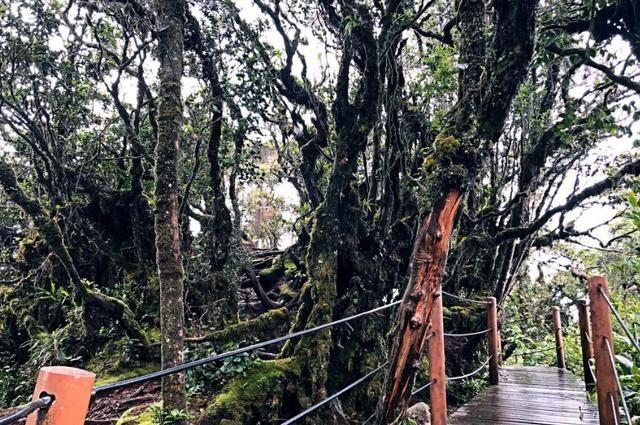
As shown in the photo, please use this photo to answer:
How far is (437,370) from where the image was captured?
3.21 m

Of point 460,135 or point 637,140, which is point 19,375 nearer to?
point 460,135

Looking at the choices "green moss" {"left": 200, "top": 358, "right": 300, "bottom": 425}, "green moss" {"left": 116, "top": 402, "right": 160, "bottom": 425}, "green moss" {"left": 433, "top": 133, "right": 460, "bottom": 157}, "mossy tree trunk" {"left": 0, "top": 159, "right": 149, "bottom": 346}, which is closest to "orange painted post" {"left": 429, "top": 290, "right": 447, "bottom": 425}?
"green moss" {"left": 433, "top": 133, "right": 460, "bottom": 157}

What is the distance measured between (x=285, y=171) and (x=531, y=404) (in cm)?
601

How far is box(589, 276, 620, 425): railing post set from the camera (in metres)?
2.90

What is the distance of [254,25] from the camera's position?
6992 mm

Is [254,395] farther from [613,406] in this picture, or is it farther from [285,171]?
[285,171]

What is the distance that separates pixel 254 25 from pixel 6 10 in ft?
11.2

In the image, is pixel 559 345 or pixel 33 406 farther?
pixel 559 345

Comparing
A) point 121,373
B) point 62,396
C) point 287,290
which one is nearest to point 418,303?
point 62,396

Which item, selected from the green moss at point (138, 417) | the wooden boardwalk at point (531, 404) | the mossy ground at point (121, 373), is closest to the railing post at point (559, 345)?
the wooden boardwalk at point (531, 404)

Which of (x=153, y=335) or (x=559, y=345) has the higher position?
(x=153, y=335)

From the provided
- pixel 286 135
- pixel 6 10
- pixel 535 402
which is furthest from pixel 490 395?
pixel 6 10

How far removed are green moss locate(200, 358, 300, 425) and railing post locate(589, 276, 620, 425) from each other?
121 inches

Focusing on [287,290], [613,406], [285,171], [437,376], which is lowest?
[613,406]
